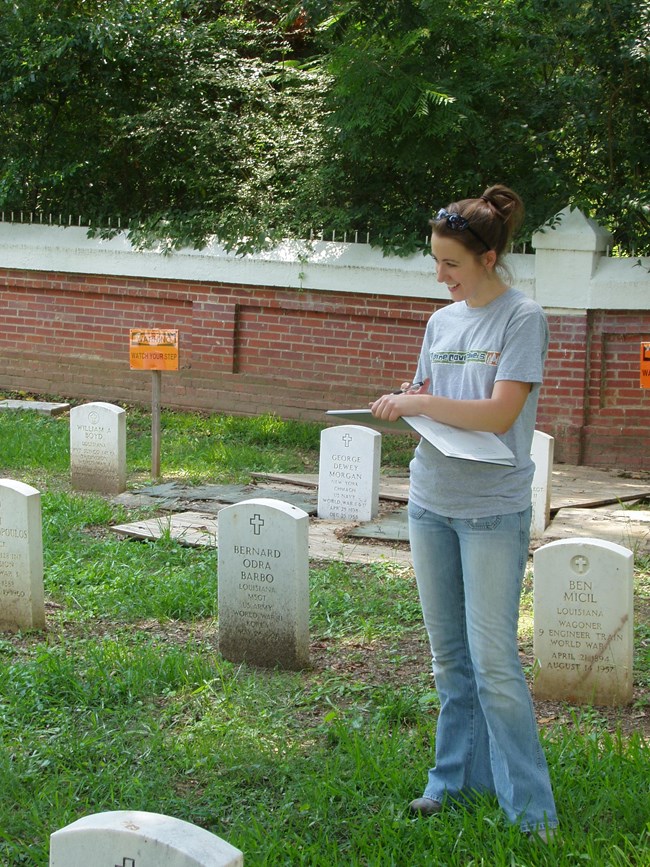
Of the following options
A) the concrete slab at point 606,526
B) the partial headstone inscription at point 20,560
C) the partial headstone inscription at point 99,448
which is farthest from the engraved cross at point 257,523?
the partial headstone inscription at point 99,448

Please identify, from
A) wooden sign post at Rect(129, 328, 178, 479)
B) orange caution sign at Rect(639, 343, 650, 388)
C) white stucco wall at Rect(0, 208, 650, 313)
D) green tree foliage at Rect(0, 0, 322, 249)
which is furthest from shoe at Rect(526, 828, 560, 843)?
green tree foliage at Rect(0, 0, 322, 249)

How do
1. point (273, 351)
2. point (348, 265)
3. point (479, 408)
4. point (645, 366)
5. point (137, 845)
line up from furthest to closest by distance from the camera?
point (273, 351) → point (348, 265) → point (645, 366) → point (479, 408) → point (137, 845)

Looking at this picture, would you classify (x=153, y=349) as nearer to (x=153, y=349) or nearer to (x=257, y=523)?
(x=153, y=349)

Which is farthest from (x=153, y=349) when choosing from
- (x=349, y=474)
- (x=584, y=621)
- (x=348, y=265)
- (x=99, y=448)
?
(x=584, y=621)

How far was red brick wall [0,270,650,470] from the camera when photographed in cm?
1029

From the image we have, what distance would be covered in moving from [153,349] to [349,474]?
2.15m

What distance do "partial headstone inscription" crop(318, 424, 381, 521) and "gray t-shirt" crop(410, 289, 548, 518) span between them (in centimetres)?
453

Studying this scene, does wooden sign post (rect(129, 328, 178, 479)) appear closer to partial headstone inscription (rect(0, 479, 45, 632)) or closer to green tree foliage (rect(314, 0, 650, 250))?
green tree foliage (rect(314, 0, 650, 250))

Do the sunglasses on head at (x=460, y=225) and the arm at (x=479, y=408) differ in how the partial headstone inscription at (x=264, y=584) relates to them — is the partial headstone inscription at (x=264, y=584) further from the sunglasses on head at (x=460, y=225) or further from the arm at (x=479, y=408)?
the sunglasses on head at (x=460, y=225)

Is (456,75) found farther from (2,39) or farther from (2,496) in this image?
(2,496)

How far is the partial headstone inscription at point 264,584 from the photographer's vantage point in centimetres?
512

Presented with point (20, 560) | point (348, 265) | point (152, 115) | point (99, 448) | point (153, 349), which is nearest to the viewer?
point (20, 560)

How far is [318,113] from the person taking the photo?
1297 centimetres

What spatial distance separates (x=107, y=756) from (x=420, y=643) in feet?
6.13
